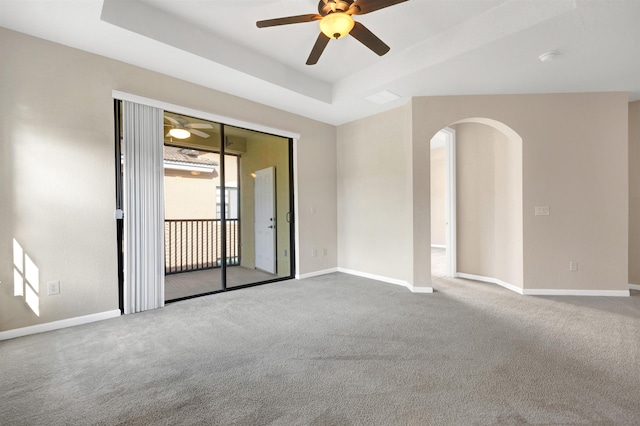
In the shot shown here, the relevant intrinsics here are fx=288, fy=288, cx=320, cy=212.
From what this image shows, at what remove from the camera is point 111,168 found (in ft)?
10.1

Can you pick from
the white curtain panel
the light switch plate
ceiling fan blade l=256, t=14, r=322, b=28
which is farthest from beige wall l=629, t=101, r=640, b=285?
the white curtain panel

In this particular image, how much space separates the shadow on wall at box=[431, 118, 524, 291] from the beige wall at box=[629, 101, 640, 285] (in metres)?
1.74

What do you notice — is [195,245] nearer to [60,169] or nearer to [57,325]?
[57,325]

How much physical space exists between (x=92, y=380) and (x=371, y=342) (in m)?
2.02

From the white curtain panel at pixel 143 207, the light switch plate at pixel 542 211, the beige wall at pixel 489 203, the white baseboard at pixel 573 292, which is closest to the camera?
the white curtain panel at pixel 143 207

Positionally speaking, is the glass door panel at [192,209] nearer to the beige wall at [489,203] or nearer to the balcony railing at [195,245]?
the balcony railing at [195,245]

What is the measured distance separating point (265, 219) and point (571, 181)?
15.8 ft

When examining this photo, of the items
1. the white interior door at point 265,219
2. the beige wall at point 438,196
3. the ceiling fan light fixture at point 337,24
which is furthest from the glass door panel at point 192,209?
the beige wall at point 438,196

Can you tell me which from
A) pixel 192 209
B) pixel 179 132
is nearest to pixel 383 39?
pixel 179 132

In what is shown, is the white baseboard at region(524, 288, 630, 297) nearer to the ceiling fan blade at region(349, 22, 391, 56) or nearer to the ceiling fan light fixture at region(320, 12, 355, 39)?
the ceiling fan blade at region(349, 22, 391, 56)

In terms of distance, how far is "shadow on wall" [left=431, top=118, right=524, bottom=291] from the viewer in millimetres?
4051

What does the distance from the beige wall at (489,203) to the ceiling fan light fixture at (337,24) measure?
10.0ft

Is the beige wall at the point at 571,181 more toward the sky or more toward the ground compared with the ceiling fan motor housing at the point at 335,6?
more toward the ground

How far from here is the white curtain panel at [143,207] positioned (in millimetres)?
3145
